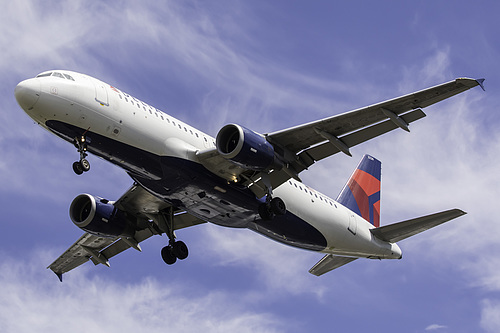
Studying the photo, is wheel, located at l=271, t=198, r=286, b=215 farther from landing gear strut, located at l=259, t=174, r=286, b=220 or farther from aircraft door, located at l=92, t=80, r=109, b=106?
aircraft door, located at l=92, t=80, r=109, b=106

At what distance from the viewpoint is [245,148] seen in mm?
27094

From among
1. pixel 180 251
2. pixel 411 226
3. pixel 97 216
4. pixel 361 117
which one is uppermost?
pixel 361 117

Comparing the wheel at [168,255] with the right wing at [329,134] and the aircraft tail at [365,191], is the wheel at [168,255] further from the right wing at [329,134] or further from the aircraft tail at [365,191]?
the aircraft tail at [365,191]

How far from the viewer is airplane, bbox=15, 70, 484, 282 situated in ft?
87.2

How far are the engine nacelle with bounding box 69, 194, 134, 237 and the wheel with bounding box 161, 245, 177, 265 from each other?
2.10 m

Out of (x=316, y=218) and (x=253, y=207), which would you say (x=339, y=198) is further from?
(x=253, y=207)

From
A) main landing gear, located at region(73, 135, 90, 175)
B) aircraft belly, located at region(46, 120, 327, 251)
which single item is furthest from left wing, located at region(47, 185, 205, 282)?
main landing gear, located at region(73, 135, 90, 175)

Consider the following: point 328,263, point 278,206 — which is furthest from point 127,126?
point 328,263

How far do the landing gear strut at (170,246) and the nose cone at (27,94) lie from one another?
9.87m

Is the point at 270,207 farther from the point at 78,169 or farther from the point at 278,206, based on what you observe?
the point at 78,169

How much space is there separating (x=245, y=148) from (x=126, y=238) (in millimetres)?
9918

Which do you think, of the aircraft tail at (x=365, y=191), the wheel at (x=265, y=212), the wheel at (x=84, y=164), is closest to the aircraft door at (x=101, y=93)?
the wheel at (x=84, y=164)

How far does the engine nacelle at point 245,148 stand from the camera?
2709 cm

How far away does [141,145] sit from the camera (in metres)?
27.4
